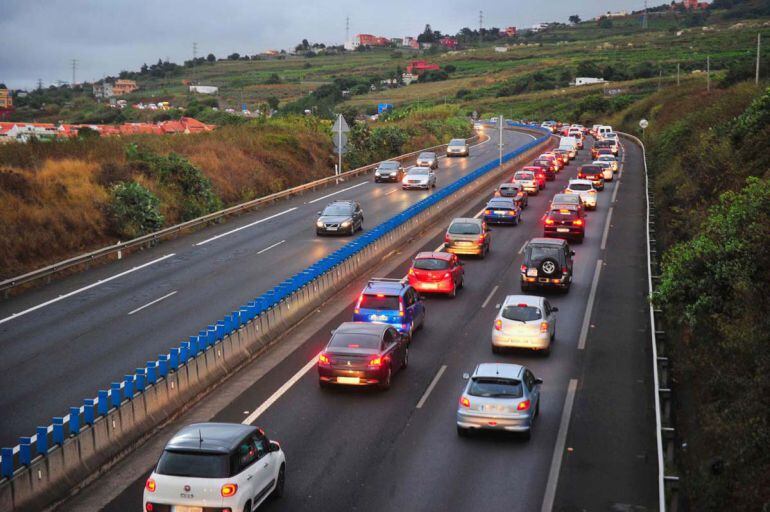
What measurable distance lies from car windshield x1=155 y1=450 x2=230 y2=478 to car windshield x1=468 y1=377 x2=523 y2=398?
636 cm

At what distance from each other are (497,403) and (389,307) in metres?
8.00

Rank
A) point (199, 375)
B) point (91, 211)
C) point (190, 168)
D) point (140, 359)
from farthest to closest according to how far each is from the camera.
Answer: point (190, 168) → point (91, 211) → point (140, 359) → point (199, 375)

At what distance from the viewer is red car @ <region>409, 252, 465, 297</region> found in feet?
102

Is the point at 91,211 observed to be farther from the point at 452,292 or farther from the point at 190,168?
the point at 452,292

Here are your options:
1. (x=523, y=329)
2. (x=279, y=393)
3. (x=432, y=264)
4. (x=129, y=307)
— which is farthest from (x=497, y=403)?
(x=129, y=307)

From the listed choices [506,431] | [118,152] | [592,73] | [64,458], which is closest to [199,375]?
[64,458]

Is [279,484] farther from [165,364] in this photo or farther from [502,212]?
[502,212]

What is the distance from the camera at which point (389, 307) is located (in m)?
25.7

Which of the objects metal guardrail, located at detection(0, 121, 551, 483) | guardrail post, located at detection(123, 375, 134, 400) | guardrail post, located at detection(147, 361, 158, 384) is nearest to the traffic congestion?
metal guardrail, located at detection(0, 121, 551, 483)

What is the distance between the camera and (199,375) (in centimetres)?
2139

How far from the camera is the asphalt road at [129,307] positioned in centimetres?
2133

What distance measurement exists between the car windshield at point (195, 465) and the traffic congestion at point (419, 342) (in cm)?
1

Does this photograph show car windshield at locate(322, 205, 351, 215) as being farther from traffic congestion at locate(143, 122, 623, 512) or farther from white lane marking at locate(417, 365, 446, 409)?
white lane marking at locate(417, 365, 446, 409)

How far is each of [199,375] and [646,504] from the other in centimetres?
1060
